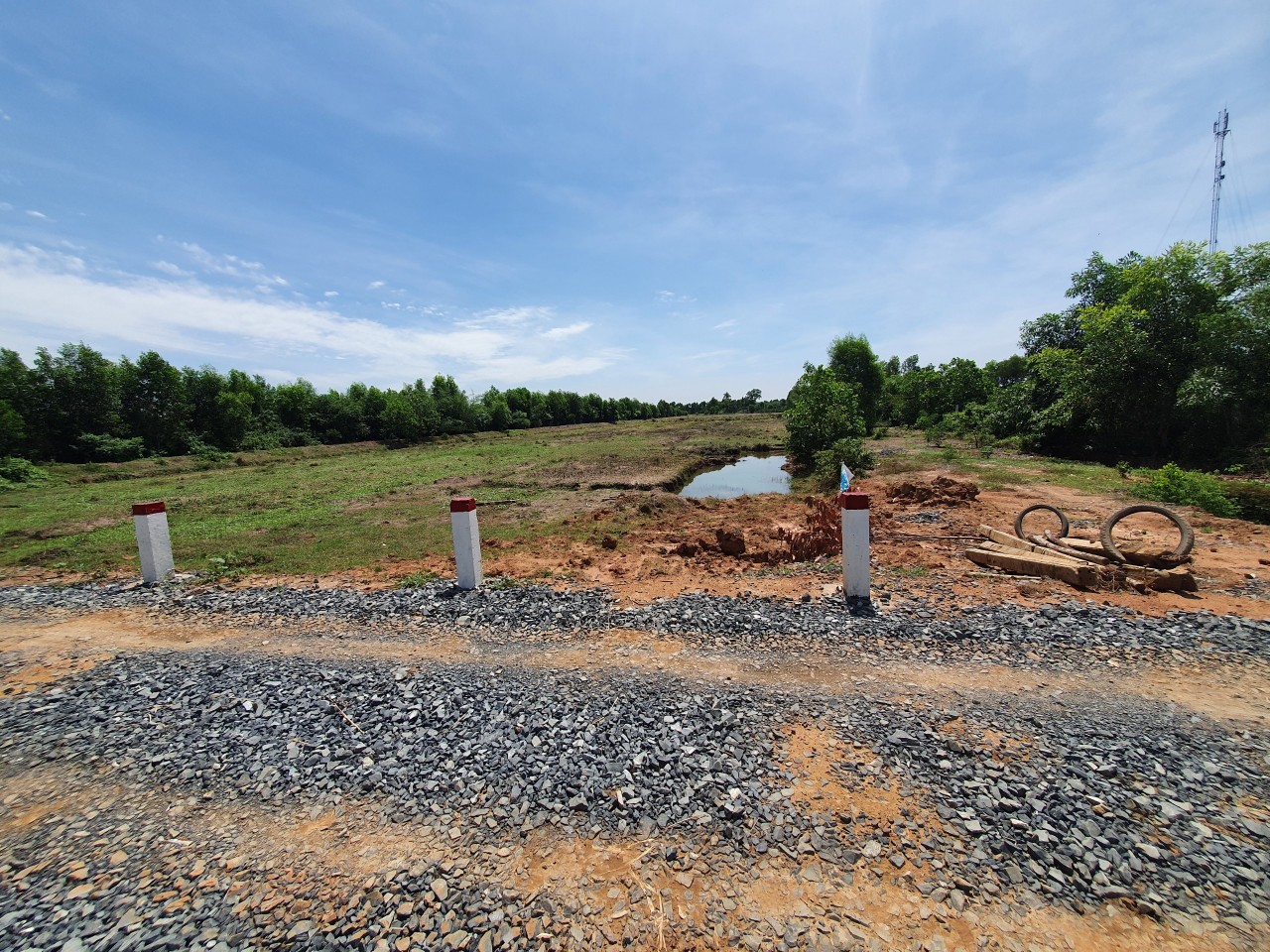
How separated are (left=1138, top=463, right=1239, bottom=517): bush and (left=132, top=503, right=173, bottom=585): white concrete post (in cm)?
2135

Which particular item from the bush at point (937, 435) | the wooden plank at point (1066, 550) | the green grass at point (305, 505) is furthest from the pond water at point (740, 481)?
the bush at point (937, 435)

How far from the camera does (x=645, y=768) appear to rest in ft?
11.4

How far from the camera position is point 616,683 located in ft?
15.0

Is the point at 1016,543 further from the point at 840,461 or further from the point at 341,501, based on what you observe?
the point at 341,501

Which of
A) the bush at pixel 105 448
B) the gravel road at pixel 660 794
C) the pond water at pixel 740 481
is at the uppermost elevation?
the bush at pixel 105 448

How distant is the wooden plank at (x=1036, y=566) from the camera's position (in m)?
6.41

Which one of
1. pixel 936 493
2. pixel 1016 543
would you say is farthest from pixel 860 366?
pixel 1016 543

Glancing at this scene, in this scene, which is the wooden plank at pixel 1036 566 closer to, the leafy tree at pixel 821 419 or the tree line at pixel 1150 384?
the tree line at pixel 1150 384

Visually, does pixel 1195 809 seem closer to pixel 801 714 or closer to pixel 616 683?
pixel 801 714

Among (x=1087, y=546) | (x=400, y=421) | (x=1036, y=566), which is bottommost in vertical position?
(x=1036, y=566)

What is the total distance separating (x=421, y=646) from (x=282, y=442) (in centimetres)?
5345

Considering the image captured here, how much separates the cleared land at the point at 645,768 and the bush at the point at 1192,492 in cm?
551

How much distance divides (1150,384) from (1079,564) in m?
22.1

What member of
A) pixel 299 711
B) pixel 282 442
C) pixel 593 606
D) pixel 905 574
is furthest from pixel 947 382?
pixel 282 442
